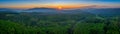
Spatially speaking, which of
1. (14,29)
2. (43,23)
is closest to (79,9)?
(43,23)

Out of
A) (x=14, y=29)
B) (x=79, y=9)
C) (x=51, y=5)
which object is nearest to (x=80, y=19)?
(x=79, y=9)

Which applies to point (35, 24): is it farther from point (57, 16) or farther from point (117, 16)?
point (117, 16)

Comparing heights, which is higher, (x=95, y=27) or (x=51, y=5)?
(x=51, y=5)

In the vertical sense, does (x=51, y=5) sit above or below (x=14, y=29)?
above

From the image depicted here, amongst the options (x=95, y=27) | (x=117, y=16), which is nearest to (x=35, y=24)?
(x=95, y=27)

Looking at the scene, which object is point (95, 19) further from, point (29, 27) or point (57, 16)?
point (29, 27)
